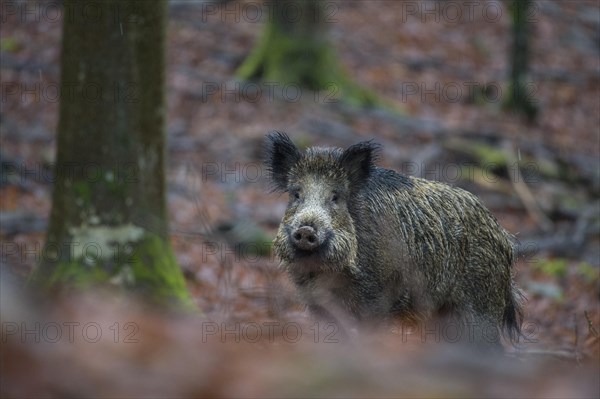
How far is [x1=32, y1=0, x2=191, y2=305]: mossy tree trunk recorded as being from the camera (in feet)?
23.7

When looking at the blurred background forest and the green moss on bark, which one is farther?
the green moss on bark

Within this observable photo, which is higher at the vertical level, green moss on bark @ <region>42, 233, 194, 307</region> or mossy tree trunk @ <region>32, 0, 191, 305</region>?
mossy tree trunk @ <region>32, 0, 191, 305</region>

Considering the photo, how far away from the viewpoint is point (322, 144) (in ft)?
46.9

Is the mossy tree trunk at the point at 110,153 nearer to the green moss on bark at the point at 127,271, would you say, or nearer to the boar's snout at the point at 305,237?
the green moss on bark at the point at 127,271

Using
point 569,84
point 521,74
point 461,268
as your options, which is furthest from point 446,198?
point 569,84

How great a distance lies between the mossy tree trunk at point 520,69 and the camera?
60.2ft

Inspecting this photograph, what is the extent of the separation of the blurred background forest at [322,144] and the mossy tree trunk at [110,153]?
491 millimetres

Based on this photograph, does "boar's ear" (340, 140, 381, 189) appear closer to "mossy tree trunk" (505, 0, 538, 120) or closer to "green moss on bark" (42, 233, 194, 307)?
"green moss on bark" (42, 233, 194, 307)

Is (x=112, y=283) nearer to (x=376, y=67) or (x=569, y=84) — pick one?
(x=376, y=67)

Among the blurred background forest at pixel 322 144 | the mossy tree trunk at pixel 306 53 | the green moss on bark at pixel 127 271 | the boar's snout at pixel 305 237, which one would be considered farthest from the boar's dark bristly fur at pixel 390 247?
the mossy tree trunk at pixel 306 53

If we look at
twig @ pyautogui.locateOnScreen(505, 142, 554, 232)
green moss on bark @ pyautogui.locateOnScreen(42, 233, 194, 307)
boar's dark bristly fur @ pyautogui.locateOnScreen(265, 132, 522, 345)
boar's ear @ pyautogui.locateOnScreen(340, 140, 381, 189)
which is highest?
boar's ear @ pyautogui.locateOnScreen(340, 140, 381, 189)

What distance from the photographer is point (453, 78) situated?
67.3 ft

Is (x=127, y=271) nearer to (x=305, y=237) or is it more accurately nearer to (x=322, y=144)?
(x=305, y=237)

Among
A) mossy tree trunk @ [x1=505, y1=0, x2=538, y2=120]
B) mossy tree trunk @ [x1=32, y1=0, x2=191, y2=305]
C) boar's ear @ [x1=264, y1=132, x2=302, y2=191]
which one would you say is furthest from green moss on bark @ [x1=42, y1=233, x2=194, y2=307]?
mossy tree trunk @ [x1=505, y1=0, x2=538, y2=120]
